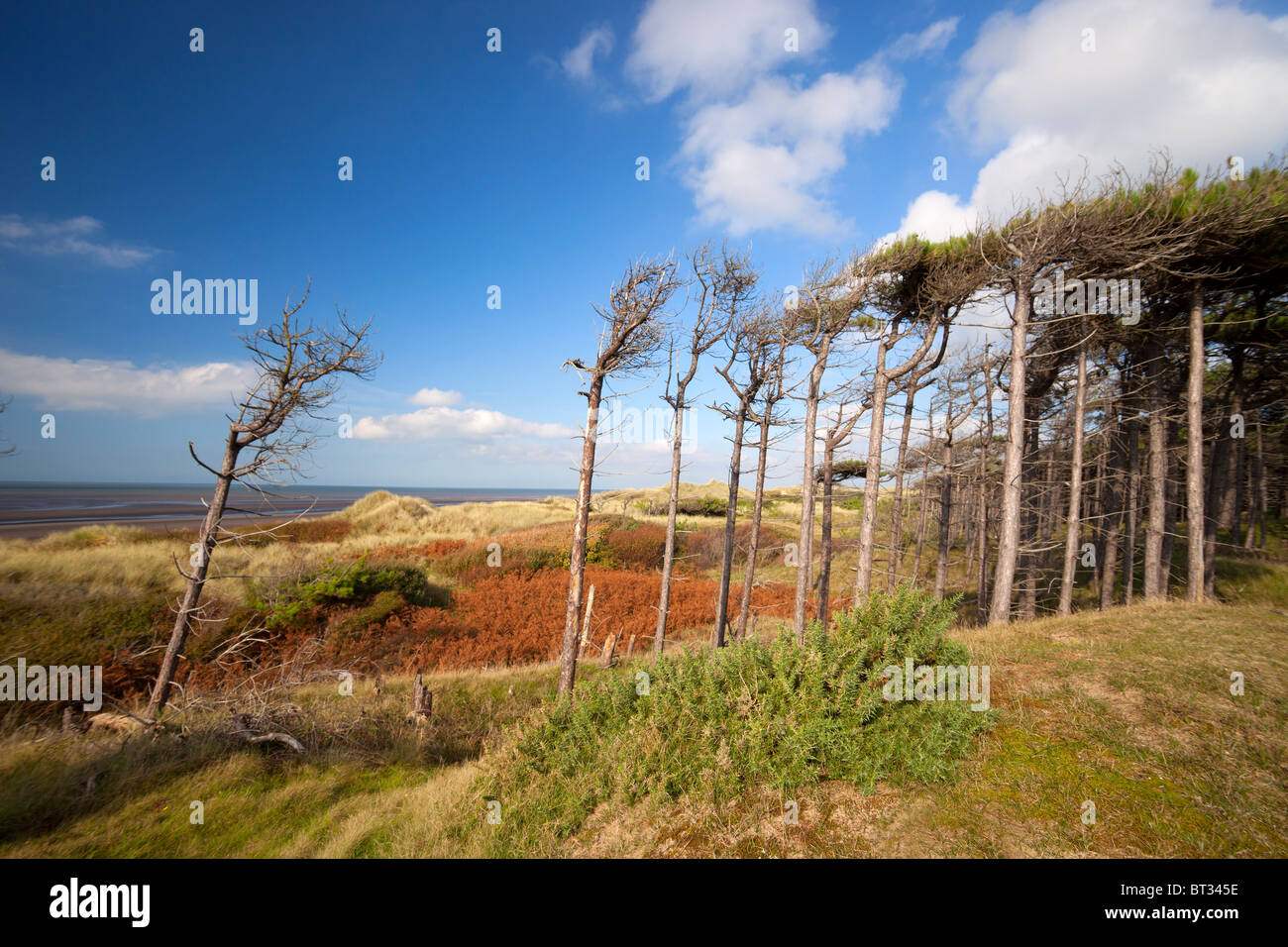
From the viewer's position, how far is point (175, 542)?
2161 centimetres

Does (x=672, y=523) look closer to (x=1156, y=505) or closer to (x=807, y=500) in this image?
(x=807, y=500)

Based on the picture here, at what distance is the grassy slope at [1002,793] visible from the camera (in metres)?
3.95

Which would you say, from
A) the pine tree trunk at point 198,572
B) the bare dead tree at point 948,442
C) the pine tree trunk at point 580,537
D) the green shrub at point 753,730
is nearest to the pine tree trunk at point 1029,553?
the bare dead tree at point 948,442

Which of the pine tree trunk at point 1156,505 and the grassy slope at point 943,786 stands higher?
the pine tree trunk at point 1156,505

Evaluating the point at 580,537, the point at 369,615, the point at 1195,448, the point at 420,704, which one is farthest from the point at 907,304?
the point at 369,615

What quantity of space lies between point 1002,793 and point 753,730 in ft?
7.52

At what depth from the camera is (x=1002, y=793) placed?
4.46m

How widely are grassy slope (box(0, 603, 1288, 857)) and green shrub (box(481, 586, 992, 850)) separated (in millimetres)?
250

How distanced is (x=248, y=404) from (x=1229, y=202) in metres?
21.1

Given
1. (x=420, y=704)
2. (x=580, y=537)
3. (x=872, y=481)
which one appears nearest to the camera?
(x=580, y=537)

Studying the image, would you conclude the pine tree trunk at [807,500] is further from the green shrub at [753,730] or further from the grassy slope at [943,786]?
the green shrub at [753,730]

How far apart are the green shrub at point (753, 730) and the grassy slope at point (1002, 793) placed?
0.25 m
